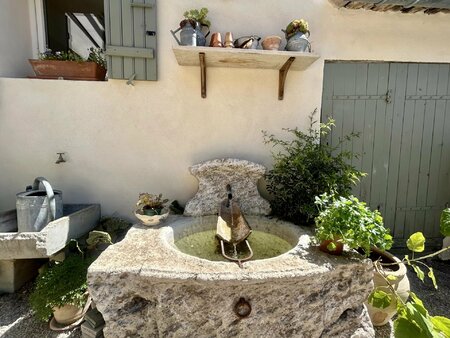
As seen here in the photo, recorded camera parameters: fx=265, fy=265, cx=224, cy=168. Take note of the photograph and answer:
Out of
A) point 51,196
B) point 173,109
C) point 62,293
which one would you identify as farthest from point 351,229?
point 51,196

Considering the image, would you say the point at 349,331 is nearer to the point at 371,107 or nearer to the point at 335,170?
the point at 335,170

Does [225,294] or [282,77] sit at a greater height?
[282,77]

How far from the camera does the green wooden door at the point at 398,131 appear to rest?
8.89 feet

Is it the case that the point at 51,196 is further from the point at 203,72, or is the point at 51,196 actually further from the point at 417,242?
the point at 417,242

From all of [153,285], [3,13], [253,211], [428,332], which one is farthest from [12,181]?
[428,332]

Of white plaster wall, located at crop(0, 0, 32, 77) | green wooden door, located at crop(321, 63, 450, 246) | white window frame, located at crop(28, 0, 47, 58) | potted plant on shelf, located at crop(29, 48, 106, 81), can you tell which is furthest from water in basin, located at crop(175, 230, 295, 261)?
white window frame, located at crop(28, 0, 47, 58)

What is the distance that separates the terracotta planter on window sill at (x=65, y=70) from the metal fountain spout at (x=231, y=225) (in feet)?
5.56

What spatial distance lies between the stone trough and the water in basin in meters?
0.88

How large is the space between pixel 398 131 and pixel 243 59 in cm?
185

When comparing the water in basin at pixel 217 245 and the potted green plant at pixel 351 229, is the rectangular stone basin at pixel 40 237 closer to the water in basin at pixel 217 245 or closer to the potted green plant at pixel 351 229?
the water in basin at pixel 217 245

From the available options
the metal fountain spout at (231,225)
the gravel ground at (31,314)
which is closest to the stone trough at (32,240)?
the gravel ground at (31,314)

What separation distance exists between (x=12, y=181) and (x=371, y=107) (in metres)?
3.66

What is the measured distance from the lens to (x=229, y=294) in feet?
5.15

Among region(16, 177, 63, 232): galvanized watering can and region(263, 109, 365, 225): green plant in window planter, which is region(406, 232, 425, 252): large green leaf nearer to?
region(263, 109, 365, 225): green plant in window planter
